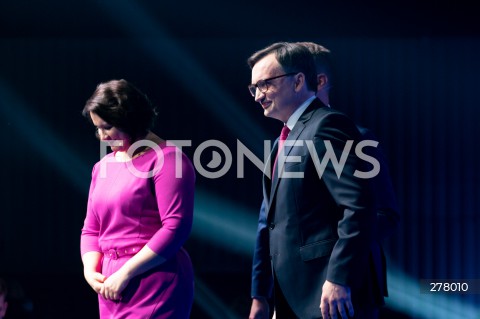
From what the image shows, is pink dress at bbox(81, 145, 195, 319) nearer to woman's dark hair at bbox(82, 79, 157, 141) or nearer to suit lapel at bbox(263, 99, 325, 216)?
woman's dark hair at bbox(82, 79, 157, 141)

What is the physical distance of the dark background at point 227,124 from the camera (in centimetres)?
503

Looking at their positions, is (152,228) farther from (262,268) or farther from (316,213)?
(316,213)

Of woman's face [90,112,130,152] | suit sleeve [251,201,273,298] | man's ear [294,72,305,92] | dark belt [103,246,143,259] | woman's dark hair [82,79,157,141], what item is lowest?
suit sleeve [251,201,273,298]

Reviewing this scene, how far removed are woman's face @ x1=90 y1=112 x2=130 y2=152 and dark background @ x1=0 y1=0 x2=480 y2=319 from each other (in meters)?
3.22

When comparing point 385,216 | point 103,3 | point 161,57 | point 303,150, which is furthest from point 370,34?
point 303,150

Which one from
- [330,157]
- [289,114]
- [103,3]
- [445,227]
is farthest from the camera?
[445,227]

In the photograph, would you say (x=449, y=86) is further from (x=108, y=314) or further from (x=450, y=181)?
(x=108, y=314)

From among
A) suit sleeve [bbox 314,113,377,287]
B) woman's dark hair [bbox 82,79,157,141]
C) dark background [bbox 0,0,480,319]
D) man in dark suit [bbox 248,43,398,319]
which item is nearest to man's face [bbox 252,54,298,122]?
man in dark suit [bbox 248,43,398,319]

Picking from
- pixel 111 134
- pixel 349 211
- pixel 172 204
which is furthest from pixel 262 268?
pixel 111 134

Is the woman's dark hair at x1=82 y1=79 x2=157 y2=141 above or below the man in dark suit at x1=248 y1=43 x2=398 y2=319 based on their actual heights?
above

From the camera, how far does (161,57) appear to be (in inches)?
205

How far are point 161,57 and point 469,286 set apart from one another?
2.88 meters

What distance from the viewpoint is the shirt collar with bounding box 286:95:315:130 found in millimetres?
1719

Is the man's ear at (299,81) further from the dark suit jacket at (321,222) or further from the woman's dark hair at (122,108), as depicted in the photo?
the woman's dark hair at (122,108)
